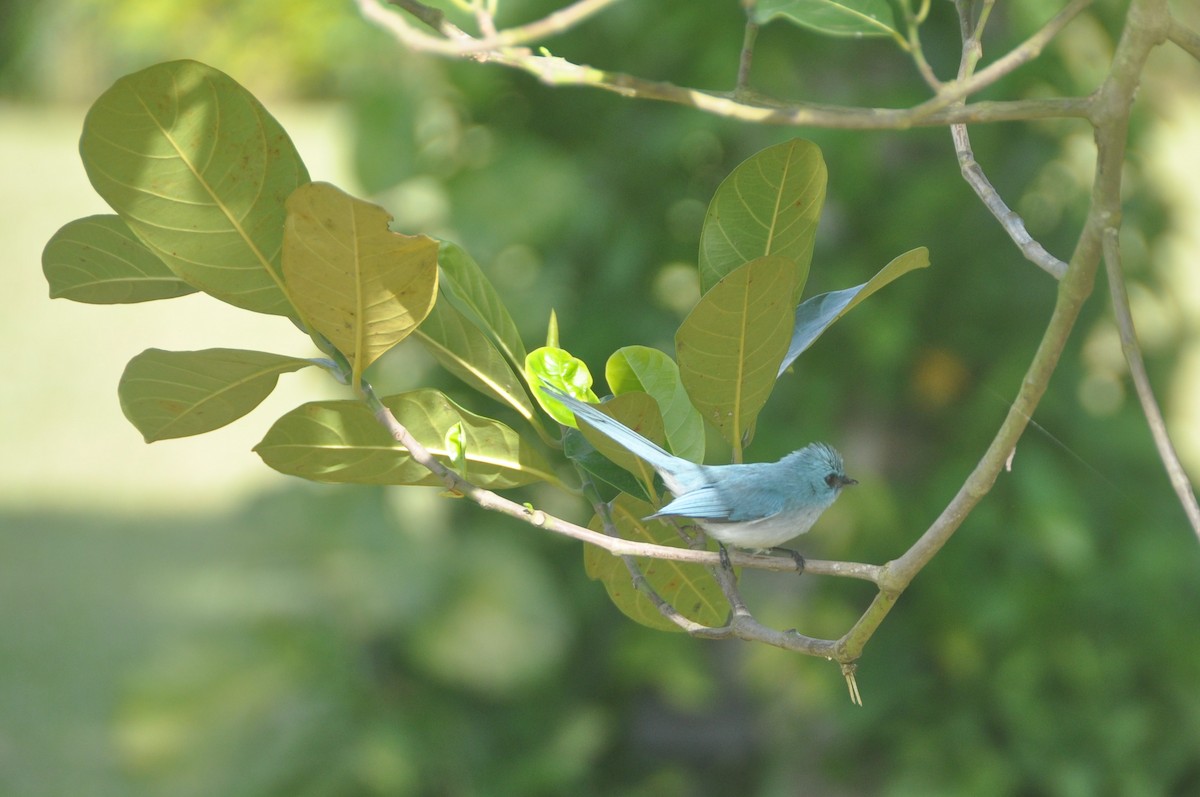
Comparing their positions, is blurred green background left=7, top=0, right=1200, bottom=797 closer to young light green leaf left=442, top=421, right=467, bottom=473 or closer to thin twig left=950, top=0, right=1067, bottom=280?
thin twig left=950, top=0, right=1067, bottom=280

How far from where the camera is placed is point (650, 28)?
3104 millimetres

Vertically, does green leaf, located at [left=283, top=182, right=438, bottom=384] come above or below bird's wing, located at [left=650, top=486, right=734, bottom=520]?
above

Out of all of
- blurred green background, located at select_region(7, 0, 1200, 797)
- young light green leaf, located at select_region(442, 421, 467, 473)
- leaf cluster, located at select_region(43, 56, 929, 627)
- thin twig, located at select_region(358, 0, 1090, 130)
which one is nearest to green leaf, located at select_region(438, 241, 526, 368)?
leaf cluster, located at select_region(43, 56, 929, 627)

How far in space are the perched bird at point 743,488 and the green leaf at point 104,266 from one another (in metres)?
0.36

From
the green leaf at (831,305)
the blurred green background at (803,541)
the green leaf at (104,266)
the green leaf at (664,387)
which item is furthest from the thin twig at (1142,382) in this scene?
the blurred green background at (803,541)

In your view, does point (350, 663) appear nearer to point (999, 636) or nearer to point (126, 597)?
point (999, 636)

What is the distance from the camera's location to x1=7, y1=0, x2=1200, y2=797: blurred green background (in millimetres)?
3021

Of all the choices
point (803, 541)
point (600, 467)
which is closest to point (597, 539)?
point (600, 467)

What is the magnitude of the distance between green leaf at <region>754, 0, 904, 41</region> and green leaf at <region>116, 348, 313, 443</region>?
475 mm

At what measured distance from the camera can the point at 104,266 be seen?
1.02m

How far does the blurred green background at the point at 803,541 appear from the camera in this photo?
9.91 ft

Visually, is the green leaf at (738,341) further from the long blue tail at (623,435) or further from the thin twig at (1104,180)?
the thin twig at (1104,180)

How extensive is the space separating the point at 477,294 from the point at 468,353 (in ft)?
0.18

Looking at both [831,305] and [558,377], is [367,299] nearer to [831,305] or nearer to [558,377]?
[558,377]
